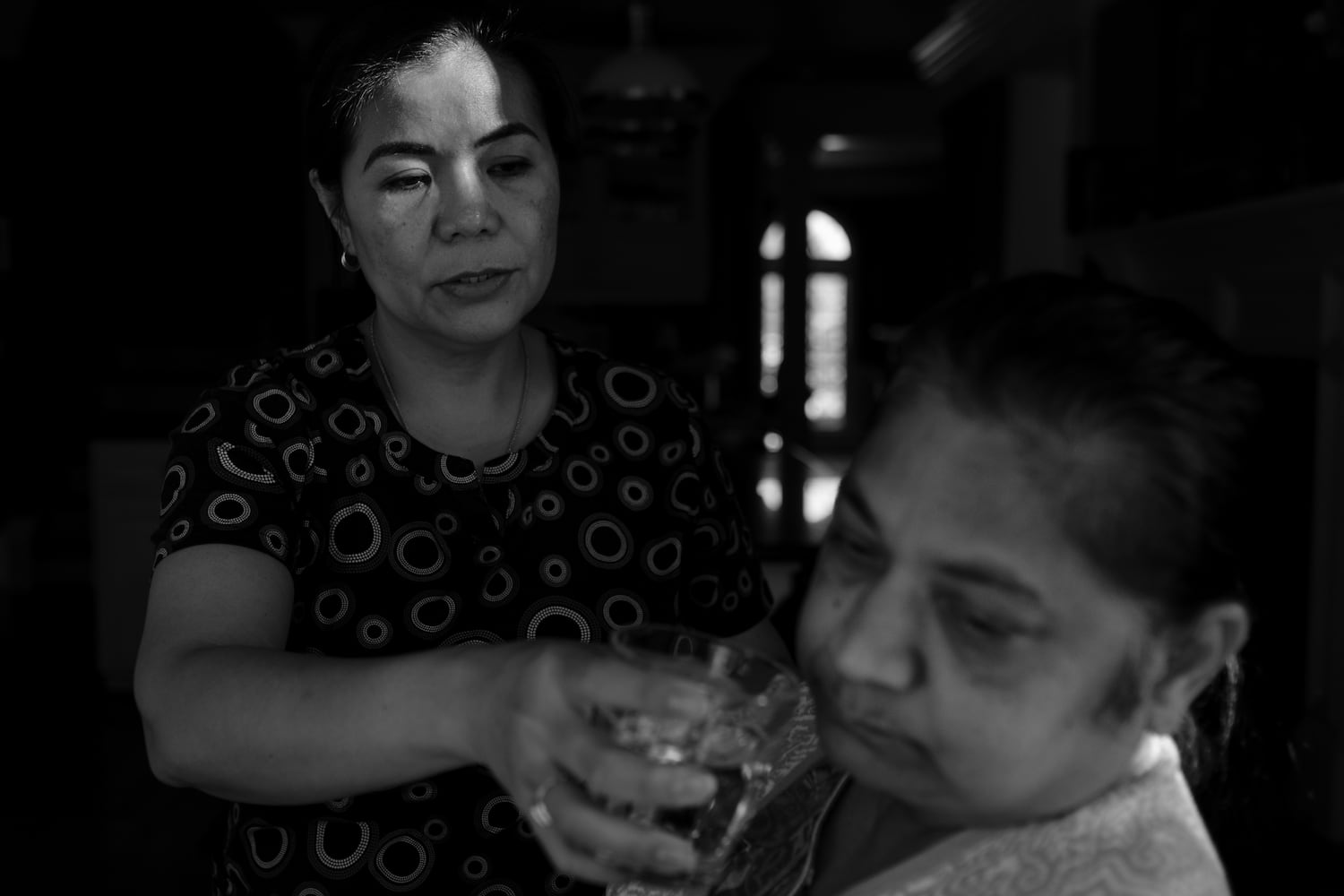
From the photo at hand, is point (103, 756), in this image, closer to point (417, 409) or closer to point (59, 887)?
point (59, 887)

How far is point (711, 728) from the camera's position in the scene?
726 millimetres

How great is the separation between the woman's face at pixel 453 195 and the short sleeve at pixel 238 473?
0.54 feet

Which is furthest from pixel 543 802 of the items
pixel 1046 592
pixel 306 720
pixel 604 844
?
pixel 1046 592

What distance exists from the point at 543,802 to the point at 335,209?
0.80 metres

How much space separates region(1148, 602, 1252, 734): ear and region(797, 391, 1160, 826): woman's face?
0.05 ft

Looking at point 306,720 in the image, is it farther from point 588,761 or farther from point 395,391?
point 395,391

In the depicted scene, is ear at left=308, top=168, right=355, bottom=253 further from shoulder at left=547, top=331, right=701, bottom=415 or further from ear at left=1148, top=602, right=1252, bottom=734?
ear at left=1148, top=602, right=1252, bottom=734

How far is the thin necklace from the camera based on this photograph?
1.32 m

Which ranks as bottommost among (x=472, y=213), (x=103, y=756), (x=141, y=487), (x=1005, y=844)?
(x=103, y=756)

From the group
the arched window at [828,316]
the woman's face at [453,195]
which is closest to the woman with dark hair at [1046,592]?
the woman's face at [453,195]

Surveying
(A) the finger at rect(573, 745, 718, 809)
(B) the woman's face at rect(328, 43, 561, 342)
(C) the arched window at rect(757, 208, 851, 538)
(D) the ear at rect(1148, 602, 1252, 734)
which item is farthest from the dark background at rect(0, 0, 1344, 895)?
(C) the arched window at rect(757, 208, 851, 538)

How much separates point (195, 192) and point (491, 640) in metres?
7.41

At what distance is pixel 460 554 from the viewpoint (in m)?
1.29

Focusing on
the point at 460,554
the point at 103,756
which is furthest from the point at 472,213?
the point at 103,756
